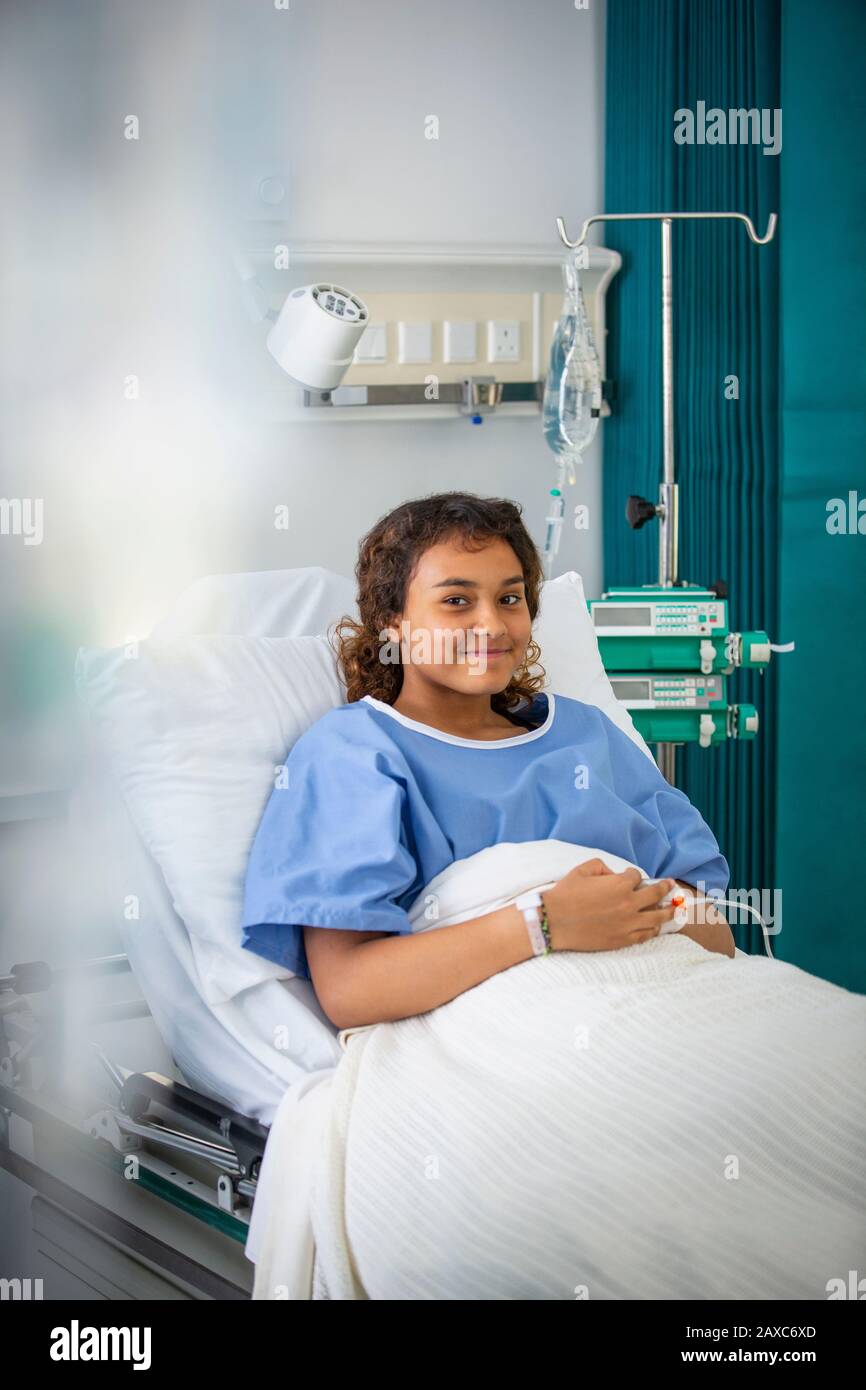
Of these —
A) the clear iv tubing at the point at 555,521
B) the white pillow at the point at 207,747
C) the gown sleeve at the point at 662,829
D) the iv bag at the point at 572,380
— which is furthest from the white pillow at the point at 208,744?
the iv bag at the point at 572,380

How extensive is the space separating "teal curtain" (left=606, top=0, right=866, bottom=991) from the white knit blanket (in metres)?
1.29

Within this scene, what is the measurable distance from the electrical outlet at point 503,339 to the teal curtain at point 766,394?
0.79 feet

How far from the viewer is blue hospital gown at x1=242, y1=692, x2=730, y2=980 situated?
49.7 inches

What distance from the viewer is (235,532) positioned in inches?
98.4

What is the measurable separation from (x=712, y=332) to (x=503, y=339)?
417 mm

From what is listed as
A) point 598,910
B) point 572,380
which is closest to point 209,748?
point 598,910

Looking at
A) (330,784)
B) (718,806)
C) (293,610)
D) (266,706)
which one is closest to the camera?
(330,784)

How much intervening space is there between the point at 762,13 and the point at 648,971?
79.7 inches

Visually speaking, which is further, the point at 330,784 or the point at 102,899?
the point at 102,899

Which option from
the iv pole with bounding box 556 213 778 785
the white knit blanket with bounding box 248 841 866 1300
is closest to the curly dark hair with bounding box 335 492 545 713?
the white knit blanket with bounding box 248 841 866 1300

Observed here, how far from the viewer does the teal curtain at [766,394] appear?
2.38 m

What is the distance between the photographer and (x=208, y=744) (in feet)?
4.74

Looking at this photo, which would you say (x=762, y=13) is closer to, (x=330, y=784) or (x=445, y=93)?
(x=445, y=93)

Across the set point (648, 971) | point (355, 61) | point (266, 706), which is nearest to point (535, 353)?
point (355, 61)
